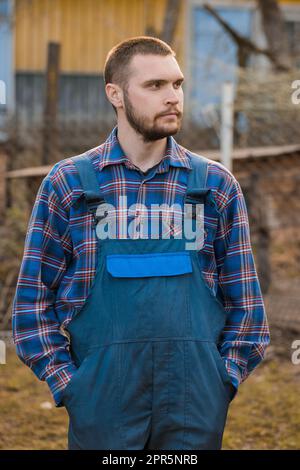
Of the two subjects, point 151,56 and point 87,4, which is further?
point 87,4

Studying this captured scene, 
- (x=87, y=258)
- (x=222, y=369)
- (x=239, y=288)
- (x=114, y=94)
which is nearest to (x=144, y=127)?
A: (x=114, y=94)

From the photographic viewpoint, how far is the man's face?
269 centimetres

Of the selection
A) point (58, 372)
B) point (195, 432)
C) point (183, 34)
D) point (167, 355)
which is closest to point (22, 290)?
point (58, 372)

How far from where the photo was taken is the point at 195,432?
8.70 ft

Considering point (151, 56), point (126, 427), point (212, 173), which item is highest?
point (151, 56)

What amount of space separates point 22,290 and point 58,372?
0.28 m

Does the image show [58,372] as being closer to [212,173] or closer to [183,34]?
[212,173]

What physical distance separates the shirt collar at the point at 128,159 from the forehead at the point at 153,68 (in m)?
0.22

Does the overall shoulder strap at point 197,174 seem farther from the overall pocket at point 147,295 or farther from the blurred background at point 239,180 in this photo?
the blurred background at point 239,180

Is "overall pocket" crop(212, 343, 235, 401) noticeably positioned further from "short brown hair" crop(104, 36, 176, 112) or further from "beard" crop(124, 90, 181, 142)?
"short brown hair" crop(104, 36, 176, 112)

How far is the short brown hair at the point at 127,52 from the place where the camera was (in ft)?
8.98

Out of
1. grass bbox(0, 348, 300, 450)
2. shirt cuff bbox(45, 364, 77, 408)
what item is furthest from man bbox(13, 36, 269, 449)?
grass bbox(0, 348, 300, 450)

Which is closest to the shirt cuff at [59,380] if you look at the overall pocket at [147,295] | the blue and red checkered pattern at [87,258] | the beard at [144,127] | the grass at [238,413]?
the blue and red checkered pattern at [87,258]
